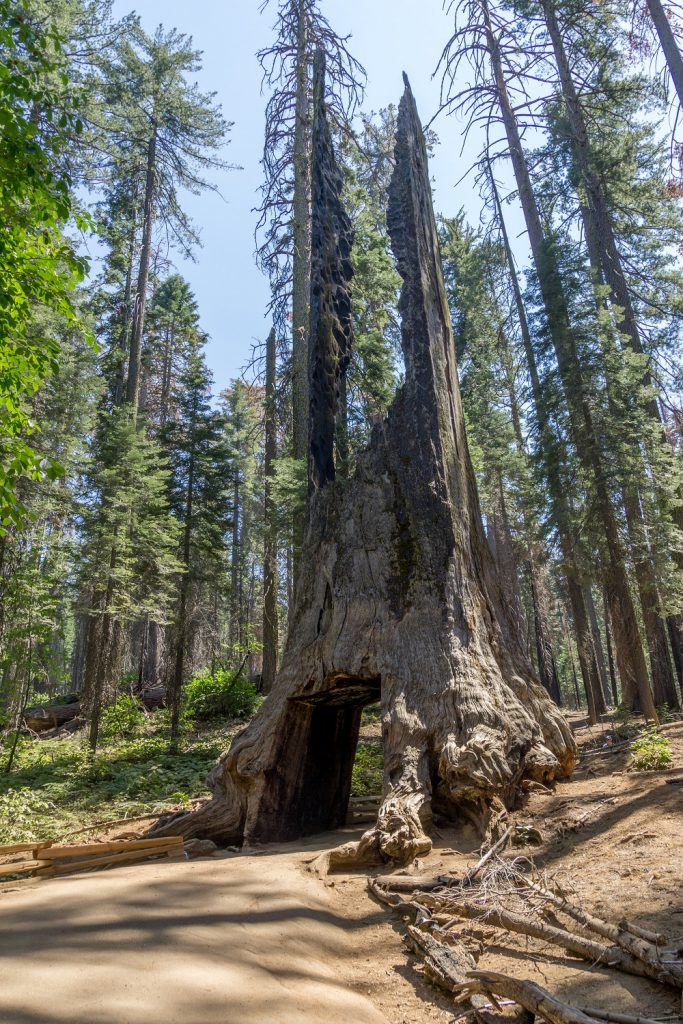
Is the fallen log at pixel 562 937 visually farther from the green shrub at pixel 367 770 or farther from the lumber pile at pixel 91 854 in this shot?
the green shrub at pixel 367 770

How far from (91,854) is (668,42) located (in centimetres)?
1413

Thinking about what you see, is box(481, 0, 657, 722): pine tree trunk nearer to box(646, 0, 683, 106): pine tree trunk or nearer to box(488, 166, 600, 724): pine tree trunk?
box(488, 166, 600, 724): pine tree trunk

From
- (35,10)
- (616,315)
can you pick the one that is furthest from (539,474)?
(35,10)

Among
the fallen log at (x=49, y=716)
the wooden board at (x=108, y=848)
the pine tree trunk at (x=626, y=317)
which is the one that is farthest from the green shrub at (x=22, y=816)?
the pine tree trunk at (x=626, y=317)

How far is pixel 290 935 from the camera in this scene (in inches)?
168

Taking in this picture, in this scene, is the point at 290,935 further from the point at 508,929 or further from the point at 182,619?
the point at 182,619

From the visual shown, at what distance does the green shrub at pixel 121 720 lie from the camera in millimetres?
16984

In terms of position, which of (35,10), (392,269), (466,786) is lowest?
(466,786)

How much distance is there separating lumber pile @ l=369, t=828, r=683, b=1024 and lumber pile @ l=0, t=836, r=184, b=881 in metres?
2.85

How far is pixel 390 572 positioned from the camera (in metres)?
8.36

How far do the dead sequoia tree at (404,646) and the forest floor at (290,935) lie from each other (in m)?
0.66

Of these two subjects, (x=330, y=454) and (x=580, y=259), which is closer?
(x=330, y=454)

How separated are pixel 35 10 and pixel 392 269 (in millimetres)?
10984

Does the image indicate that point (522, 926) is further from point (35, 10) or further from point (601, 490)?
point (35, 10)
